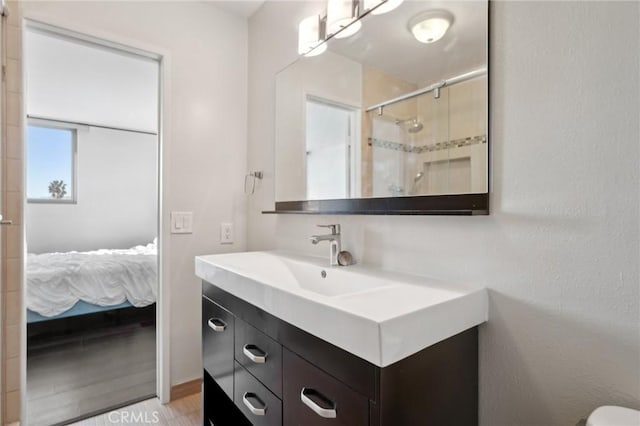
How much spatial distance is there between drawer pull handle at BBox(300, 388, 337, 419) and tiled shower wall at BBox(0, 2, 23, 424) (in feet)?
5.04

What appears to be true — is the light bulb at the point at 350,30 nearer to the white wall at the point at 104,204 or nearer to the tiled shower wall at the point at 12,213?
the tiled shower wall at the point at 12,213

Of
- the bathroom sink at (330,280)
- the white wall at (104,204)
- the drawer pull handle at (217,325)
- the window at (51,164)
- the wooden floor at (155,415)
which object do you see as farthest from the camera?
the white wall at (104,204)

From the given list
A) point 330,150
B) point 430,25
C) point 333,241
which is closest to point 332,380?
point 333,241

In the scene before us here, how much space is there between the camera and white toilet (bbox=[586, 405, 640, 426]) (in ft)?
1.99

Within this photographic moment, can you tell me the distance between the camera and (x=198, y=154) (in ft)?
6.56

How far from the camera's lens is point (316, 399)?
819 mm

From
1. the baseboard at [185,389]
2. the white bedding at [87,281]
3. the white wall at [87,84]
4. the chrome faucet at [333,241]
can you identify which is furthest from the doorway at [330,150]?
the white bedding at [87,281]

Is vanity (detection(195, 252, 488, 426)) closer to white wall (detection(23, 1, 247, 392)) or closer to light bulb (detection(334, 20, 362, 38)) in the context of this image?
white wall (detection(23, 1, 247, 392))

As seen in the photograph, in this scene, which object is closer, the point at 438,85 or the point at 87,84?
the point at 438,85

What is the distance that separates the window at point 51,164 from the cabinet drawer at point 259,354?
4.50 metres

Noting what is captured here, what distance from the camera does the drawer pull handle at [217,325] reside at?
131 centimetres

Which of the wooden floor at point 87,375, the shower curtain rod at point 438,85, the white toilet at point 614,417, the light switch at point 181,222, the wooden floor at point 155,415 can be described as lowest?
the wooden floor at point 155,415

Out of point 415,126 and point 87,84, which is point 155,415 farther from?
point 87,84

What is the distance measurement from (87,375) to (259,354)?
1829 millimetres
